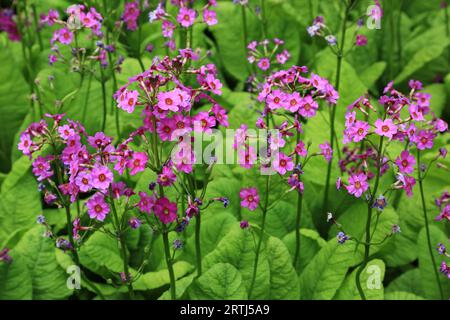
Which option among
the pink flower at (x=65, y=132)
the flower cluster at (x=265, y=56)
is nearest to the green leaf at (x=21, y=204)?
the pink flower at (x=65, y=132)

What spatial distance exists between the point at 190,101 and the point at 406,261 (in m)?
1.56

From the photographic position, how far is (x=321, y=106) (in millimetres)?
3883

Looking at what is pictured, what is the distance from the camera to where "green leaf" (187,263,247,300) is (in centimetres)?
254

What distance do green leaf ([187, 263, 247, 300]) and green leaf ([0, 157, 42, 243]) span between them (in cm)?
99

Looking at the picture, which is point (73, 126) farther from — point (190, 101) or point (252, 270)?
point (252, 270)

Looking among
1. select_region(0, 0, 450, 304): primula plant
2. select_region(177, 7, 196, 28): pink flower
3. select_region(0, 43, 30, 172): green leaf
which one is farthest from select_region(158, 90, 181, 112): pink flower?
select_region(0, 43, 30, 172): green leaf

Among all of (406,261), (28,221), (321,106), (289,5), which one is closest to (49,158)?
(28,221)

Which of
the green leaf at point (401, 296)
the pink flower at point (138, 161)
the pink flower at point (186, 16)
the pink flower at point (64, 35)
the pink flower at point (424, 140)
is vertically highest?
the pink flower at point (186, 16)

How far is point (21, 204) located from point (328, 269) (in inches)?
57.4

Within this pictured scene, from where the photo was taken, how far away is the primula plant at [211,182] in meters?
2.07

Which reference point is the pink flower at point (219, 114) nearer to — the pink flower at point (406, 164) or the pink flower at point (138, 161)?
the pink flower at point (138, 161)

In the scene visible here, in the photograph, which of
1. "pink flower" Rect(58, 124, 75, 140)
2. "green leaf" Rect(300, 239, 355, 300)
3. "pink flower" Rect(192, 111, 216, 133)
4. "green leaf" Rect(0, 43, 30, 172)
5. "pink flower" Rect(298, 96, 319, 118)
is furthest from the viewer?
"green leaf" Rect(0, 43, 30, 172)

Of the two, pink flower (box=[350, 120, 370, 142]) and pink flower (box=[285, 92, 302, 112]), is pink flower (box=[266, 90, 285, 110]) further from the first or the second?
pink flower (box=[350, 120, 370, 142])

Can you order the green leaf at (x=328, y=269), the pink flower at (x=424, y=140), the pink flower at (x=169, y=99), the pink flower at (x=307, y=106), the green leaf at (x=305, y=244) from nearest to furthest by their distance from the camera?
the pink flower at (x=169, y=99), the pink flower at (x=307, y=106), the pink flower at (x=424, y=140), the green leaf at (x=328, y=269), the green leaf at (x=305, y=244)
